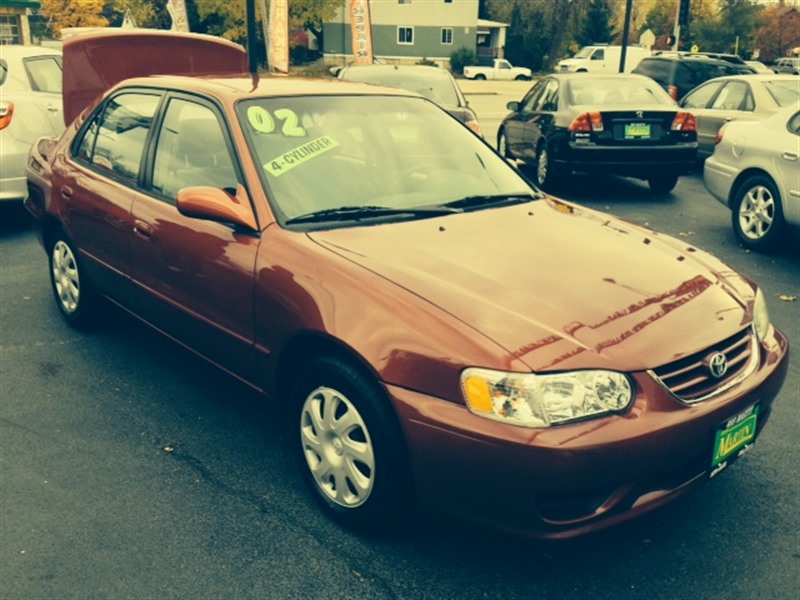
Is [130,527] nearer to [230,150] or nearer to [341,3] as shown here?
[230,150]

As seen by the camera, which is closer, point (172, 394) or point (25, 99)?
point (172, 394)

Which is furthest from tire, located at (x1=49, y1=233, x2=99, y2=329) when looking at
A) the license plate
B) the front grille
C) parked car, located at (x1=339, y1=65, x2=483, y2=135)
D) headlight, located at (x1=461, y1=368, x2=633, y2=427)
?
parked car, located at (x1=339, y1=65, x2=483, y2=135)

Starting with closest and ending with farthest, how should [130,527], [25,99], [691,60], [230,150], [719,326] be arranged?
[719,326] < [130,527] < [230,150] < [25,99] < [691,60]

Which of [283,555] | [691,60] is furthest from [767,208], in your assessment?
[691,60]

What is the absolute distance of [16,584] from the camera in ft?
9.86

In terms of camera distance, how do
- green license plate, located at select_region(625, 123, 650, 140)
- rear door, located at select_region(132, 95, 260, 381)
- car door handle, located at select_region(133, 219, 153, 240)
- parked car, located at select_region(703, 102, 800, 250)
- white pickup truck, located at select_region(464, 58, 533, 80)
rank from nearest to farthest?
rear door, located at select_region(132, 95, 260, 381) → car door handle, located at select_region(133, 219, 153, 240) → parked car, located at select_region(703, 102, 800, 250) → green license plate, located at select_region(625, 123, 650, 140) → white pickup truck, located at select_region(464, 58, 533, 80)

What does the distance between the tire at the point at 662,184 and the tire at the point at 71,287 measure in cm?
748

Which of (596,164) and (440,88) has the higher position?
(440,88)

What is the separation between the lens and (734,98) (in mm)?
11508

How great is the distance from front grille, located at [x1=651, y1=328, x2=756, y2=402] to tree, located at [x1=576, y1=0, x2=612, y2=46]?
69.9 m

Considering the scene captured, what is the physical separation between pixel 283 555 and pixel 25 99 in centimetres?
669

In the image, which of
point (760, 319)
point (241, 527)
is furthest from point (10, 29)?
point (760, 319)

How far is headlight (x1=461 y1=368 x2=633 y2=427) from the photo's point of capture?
271 cm

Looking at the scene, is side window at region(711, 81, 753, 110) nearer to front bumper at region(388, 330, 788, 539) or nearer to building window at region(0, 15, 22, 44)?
front bumper at region(388, 330, 788, 539)
